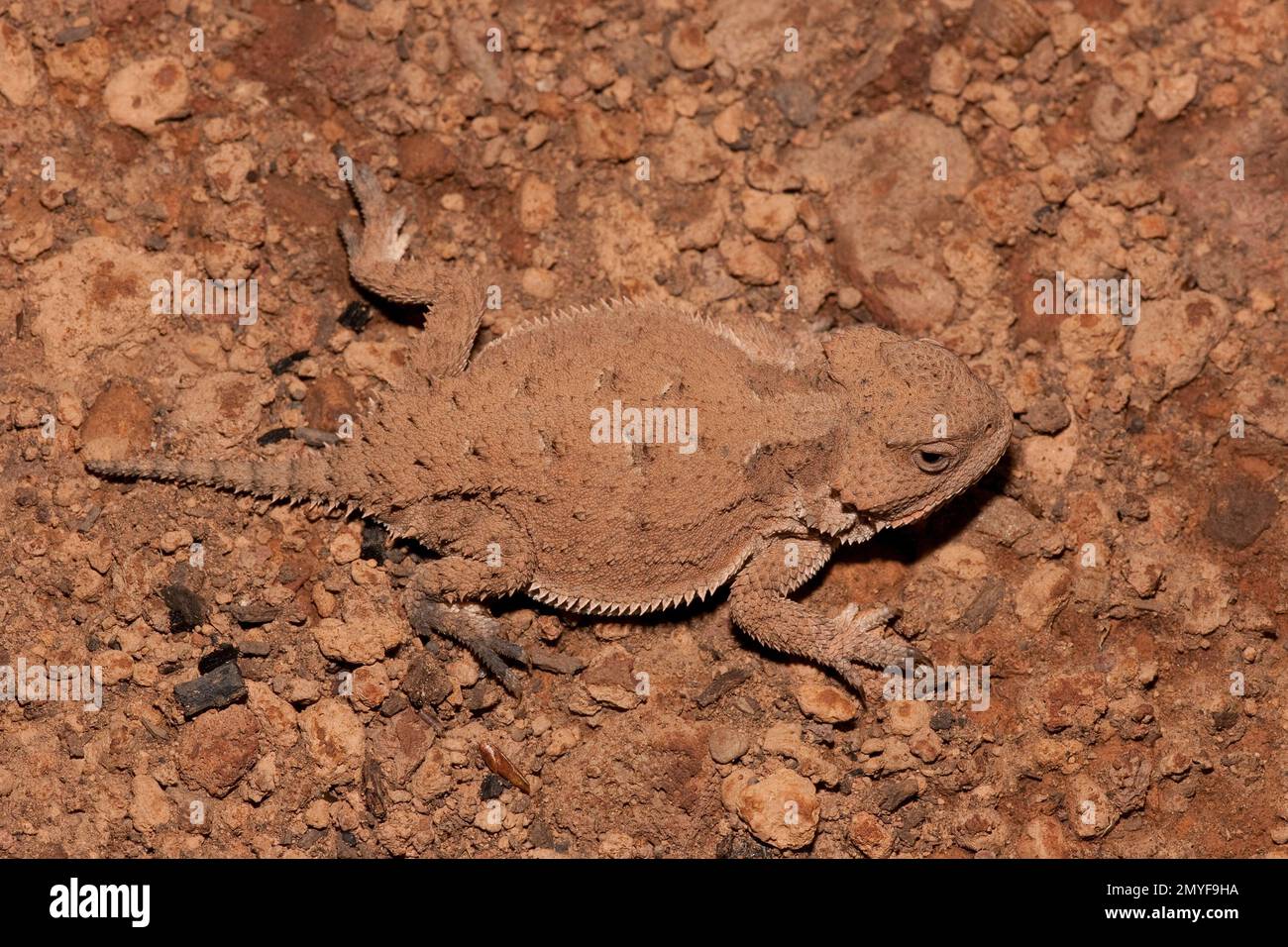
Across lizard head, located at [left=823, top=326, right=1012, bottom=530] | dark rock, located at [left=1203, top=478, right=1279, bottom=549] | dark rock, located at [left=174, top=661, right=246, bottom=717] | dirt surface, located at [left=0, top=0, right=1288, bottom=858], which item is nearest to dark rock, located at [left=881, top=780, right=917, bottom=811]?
dirt surface, located at [left=0, top=0, right=1288, bottom=858]

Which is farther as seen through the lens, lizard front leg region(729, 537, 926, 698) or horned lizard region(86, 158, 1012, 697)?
lizard front leg region(729, 537, 926, 698)

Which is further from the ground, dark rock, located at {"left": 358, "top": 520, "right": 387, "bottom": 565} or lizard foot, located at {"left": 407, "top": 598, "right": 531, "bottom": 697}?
dark rock, located at {"left": 358, "top": 520, "right": 387, "bottom": 565}

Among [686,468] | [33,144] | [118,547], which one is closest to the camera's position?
[686,468]

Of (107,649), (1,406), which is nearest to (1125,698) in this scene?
(107,649)

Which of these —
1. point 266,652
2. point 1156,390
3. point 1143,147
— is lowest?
point 266,652

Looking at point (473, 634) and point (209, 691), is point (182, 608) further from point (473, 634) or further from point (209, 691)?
point (473, 634)

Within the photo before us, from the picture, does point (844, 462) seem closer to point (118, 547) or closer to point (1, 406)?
point (118, 547)

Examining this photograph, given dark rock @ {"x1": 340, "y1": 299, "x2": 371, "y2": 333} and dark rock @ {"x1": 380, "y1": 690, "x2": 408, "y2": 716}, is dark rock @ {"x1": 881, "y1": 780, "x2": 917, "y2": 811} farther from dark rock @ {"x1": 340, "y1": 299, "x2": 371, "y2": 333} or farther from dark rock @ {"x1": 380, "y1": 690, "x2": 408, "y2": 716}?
dark rock @ {"x1": 340, "y1": 299, "x2": 371, "y2": 333}
